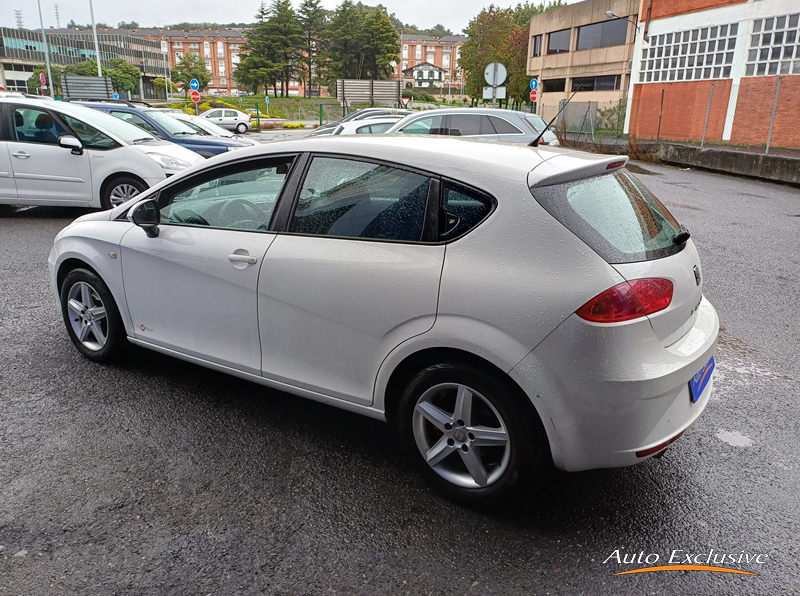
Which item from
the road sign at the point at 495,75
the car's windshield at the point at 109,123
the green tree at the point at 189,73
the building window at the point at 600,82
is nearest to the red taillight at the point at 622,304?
the car's windshield at the point at 109,123

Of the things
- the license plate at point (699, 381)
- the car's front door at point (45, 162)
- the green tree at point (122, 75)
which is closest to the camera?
the license plate at point (699, 381)

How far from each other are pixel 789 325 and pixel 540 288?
3932 mm

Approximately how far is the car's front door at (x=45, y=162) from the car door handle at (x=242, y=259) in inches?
276

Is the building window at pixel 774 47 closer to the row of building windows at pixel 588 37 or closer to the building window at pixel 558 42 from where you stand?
the row of building windows at pixel 588 37

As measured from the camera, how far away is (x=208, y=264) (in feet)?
11.2

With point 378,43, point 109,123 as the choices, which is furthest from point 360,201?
point 378,43

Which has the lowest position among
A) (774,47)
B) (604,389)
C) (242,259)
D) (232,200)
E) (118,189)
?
(118,189)

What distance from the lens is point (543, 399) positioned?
252 cm

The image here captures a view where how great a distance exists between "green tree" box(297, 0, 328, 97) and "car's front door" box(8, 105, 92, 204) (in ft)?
319

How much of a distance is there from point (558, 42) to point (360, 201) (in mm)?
53513

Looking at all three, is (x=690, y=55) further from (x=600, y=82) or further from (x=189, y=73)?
(x=189, y=73)

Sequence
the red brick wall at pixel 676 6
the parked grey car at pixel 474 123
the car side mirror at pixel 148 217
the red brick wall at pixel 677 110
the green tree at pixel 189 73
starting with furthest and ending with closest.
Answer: the green tree at pixel 189 73, the red brick wall at pixel 676 6, the red brick wall at pixel 677 110, the parked grey car at pixel 474 123, the car side mirror at pixel 148 217

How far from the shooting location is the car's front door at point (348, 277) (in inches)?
110

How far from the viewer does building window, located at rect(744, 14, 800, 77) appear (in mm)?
24266
